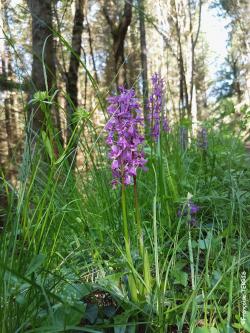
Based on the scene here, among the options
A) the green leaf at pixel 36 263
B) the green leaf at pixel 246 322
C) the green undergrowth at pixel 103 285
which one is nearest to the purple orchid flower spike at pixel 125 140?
the green undergrowth at pixel 103 285

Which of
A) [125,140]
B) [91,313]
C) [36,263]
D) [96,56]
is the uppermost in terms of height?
[96,56]

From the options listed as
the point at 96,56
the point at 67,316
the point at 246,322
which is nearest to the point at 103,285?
the point at 67,316

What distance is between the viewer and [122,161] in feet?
4.43

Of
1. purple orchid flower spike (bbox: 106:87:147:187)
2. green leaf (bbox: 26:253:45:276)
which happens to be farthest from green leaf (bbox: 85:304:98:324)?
purple orchid flower spike (bbox: 106:87:147:187)

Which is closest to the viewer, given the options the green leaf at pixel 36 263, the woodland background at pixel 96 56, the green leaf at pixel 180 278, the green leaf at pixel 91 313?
the green leaf at pixel 36 263

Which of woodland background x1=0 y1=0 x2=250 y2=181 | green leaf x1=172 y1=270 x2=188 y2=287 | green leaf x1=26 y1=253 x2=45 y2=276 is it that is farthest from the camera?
woodland background x1=0 y1=0 x2=250 y2=181

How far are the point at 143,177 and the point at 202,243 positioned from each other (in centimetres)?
99

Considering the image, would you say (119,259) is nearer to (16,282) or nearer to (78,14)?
(16,282)

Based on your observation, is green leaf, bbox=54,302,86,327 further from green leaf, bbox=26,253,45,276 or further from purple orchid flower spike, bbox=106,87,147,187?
purple orchid flower spike, bbox=106,87,147,187

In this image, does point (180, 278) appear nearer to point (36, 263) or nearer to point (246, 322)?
point (246, 322)

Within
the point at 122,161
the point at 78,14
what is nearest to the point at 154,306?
the point at 122,161

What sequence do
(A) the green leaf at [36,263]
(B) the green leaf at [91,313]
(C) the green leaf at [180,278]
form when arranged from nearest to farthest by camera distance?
(A) the green leaf at [36,263] → (B) the green leaf at [91,313] → (C) the green leaf at [180,278]

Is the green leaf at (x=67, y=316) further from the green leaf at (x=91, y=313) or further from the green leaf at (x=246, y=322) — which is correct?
the green leaf at (x=246, y=322)

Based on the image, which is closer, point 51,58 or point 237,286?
point 237,286
